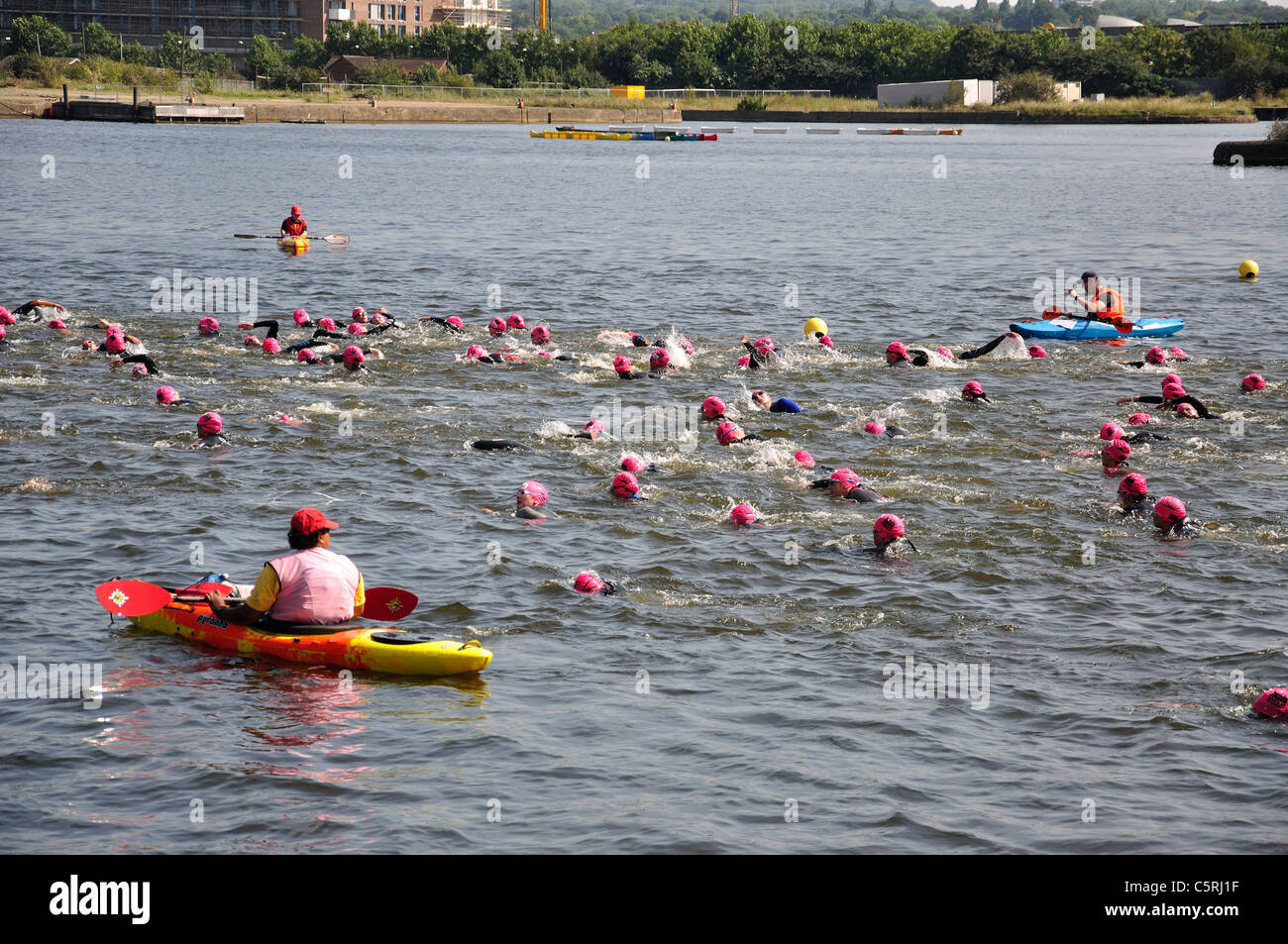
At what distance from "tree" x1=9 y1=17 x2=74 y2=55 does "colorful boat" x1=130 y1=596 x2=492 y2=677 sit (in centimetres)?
17755

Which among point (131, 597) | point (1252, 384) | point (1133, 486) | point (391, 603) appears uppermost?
point (1252, 384)

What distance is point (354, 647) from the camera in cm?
1364

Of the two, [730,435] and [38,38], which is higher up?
[38,38]

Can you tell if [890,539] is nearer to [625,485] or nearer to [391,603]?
[625,485]

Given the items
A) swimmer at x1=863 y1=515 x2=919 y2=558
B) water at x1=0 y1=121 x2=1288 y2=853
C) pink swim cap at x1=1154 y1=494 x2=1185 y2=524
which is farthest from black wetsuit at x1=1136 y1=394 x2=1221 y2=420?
swimmer at x1=863 y1=515 x2=919 y2=558

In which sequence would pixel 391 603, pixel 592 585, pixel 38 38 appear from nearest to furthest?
pixel 391 603 → pixel 592 585 → pixel 38 38

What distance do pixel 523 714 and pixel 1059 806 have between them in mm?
4954

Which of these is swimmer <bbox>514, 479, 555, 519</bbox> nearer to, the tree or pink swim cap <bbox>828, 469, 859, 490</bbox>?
pink swim cap <bbox>828, 469, 859, 490</bbox>

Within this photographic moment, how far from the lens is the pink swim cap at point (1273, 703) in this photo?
1270 cm

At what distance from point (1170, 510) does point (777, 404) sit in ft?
28.4

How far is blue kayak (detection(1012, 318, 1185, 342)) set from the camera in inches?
1283

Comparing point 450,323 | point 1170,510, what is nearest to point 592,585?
point 1170,510
